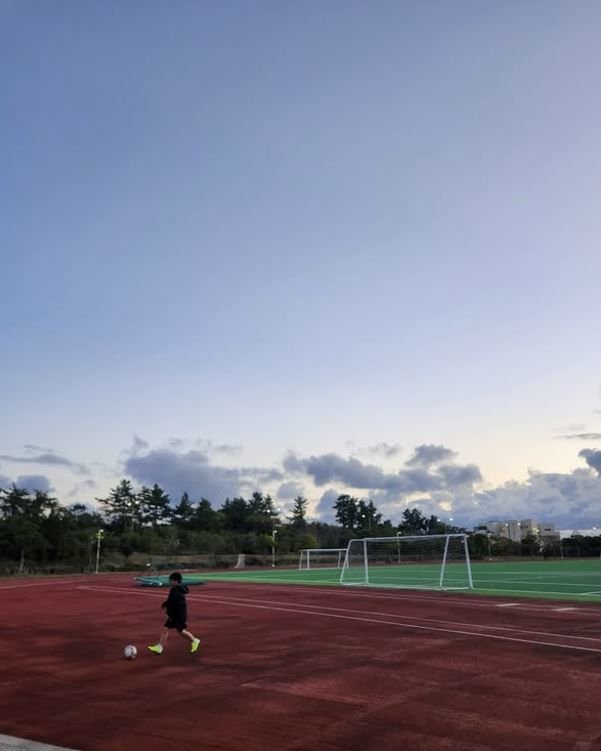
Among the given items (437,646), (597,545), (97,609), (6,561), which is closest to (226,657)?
(437,646)

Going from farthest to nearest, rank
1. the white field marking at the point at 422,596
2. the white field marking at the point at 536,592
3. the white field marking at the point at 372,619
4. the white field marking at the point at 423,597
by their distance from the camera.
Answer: the white field marking at the point at 536,592 < the white field marking at the point at 422,596 < the white field marking at the point at 423,597 < the white field marking at the point at 372,619

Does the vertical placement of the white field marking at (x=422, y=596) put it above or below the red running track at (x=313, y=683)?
below

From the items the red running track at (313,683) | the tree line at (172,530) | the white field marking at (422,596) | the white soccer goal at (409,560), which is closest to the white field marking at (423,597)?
the white field marking at (422,596)

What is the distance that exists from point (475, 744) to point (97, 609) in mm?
16455

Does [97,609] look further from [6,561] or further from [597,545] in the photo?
[597,545]

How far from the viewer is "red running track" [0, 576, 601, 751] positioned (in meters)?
6.89

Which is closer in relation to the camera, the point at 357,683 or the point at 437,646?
the point at 357,683

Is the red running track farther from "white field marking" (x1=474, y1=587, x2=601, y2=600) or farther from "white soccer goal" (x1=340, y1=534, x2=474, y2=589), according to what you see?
"white soccer goal" (x1=340, y1=534, x2=474, y2=589)

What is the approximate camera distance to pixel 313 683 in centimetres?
929

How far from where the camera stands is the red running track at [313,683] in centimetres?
689

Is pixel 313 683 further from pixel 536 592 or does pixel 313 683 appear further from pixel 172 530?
pixel 172 530

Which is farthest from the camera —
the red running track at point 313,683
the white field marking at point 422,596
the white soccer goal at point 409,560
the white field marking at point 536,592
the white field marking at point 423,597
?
the white soccer goal at point 409,560

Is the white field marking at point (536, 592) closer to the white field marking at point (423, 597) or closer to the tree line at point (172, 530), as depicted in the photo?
the white field marking at point (423, 597)

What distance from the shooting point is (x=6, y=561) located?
58.3 metres
